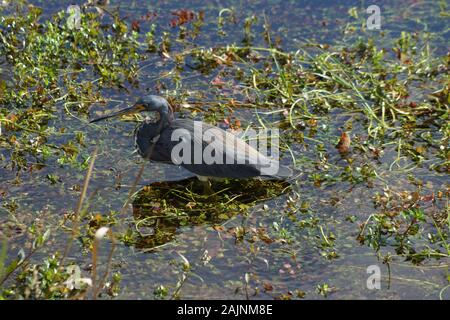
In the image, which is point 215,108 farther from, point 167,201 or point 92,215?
point 92,215

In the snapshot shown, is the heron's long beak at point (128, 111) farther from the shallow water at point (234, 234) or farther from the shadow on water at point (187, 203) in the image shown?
the shadow on water at point (187, 203)

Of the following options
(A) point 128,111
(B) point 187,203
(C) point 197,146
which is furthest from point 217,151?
(A) point 128,111

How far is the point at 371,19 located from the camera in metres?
10.5

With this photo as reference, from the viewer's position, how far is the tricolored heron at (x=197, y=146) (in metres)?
7.14

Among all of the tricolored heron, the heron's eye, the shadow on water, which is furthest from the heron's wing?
the heron's eye

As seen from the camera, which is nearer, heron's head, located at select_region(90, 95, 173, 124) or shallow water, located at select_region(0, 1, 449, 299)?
shallow water, located at select_region(0, 1, 449, 299)

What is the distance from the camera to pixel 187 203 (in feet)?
23.6

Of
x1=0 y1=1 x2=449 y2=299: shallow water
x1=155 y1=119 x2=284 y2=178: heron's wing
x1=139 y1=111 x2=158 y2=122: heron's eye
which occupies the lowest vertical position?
x1=0 y1=1 x2=449 y2=299: shallow water

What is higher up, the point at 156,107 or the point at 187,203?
the point at 156,107

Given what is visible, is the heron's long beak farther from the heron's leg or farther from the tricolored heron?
the heron's leg

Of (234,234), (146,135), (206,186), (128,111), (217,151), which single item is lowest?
(234,234)

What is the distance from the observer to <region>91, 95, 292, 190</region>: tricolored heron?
281 inches

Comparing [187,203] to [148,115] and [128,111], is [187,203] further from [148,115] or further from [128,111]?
[148,115]

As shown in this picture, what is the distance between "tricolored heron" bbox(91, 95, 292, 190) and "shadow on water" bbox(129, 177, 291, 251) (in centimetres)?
21
